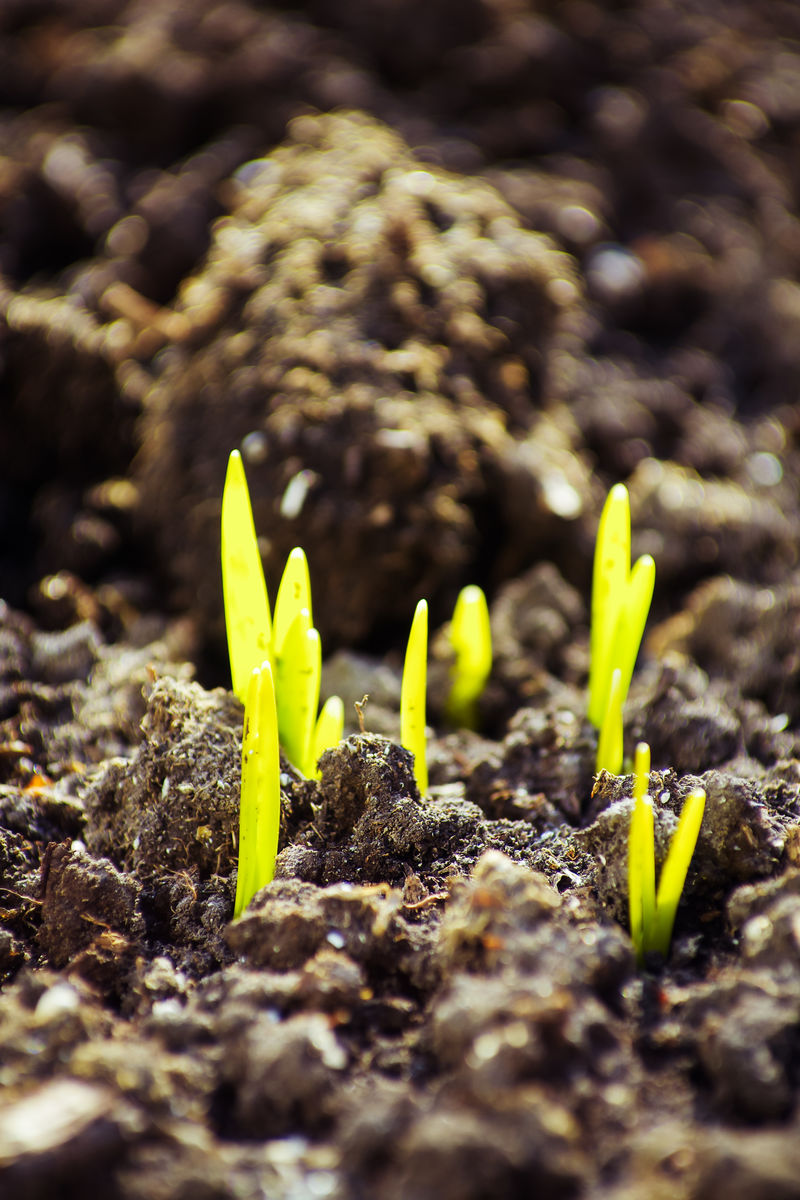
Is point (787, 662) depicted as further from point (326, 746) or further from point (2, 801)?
point (2, 801)

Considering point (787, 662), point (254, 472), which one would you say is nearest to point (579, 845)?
point (787, 662)

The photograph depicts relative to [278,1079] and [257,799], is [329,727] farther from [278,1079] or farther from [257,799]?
[278,1079]

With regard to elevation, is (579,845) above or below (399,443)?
below

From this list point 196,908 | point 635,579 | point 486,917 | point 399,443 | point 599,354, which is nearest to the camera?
point 486,917

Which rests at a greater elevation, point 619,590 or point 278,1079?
point 619,590

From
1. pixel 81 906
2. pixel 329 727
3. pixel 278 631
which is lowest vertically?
pixel 81 906

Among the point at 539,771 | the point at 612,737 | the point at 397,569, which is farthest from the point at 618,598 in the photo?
the point at 397,569

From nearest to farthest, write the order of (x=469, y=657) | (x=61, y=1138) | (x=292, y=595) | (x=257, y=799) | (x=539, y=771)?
(x=61, y=1138), (x=257, y=799), (x=292, y=595), (x=539, y=771), (x=469, y=657)
